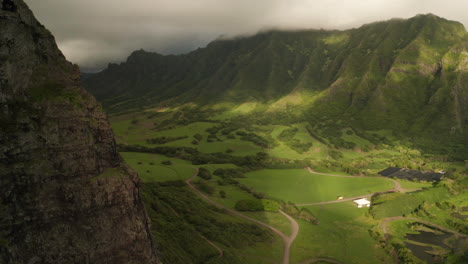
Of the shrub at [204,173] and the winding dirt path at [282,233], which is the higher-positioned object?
the shrub at [204,173]

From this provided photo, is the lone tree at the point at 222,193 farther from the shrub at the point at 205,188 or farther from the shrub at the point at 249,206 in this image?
the shrub at the point at 249,206

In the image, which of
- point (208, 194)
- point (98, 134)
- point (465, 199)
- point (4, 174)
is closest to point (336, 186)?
point (465, 199)

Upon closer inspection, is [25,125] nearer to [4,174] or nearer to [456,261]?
[4,174]

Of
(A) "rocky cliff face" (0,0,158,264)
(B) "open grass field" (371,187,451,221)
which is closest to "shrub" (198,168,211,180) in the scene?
(B) "open grass field" (371,187,451,221)

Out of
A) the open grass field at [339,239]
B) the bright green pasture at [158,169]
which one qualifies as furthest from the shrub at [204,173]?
the open grass field at [339,239]

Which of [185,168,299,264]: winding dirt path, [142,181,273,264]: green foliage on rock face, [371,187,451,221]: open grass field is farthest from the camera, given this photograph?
[371,187,451,221]: open grass field

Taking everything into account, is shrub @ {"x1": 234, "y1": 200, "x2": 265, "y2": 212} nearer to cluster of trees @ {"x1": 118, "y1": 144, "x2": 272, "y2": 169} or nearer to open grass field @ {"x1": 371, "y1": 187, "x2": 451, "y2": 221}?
open grass field @ {"x1": 371, "y1": 187, "x2": 451, "y2": 221}
